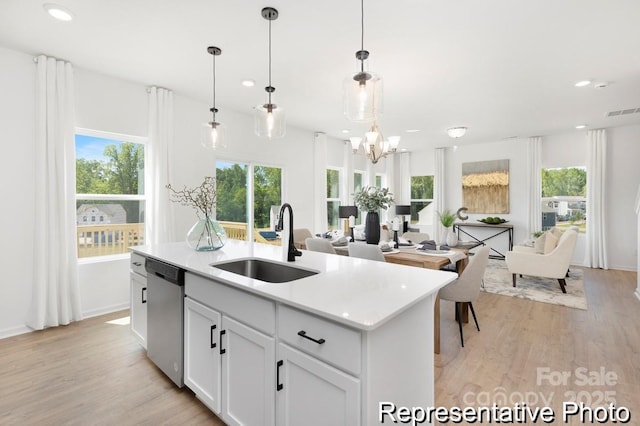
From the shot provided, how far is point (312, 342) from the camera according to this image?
1.22 m

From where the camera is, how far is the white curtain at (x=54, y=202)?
308cm

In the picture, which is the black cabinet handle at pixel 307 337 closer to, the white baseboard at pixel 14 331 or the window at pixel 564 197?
the white baseboard at pixel 14 331

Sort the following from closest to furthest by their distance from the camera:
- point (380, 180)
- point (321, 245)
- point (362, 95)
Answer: point (362, 95)
point (321, 245)
point (380, 180)

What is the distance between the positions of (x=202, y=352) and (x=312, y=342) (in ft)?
3.18

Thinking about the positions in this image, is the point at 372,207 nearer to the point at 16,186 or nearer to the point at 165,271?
the point at 165,271

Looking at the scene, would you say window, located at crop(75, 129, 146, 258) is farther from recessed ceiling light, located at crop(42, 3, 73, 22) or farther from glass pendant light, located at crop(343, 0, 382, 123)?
glass pendant light, located at crop(343, 0, 382, 123)

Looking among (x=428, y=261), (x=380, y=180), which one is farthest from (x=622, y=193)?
(x=428, y=261)

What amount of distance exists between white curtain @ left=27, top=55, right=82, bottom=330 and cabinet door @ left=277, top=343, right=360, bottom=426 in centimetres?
314

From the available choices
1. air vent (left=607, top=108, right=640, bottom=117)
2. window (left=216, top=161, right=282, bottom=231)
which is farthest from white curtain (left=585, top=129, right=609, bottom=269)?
window (left=216, top=161, right=282, bottom=231)

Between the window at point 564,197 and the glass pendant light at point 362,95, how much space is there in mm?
6428

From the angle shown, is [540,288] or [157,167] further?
[540,288]

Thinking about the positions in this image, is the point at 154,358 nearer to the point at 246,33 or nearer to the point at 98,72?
the point at 246,33

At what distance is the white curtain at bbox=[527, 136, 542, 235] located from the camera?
6586mm

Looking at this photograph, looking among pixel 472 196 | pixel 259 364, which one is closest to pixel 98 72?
pixel 259 364
